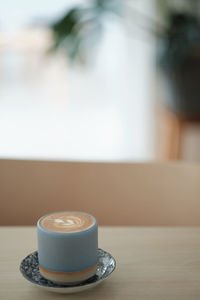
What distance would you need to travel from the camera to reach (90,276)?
532mm

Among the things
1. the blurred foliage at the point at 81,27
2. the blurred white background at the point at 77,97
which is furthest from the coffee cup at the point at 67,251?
the blurred white background at the point at 77,97

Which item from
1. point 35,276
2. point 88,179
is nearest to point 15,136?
point 88,179

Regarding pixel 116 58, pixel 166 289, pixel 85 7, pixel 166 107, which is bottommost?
pixel 166 289

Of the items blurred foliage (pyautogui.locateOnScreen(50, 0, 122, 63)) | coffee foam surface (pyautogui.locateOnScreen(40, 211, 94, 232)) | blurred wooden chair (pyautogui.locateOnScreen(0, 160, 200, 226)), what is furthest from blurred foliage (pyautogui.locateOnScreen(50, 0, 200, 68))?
coffee foam surface (pyautogui.locateOnScreen(40, 211, 94, 232))

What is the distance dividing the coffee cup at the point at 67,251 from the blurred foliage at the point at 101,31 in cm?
182

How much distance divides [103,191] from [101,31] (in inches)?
60.7

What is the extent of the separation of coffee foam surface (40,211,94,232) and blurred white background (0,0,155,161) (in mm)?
2007

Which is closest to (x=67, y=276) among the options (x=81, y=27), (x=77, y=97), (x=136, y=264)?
(x=136, y=264)

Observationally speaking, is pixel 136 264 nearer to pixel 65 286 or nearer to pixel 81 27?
pixel 65 286

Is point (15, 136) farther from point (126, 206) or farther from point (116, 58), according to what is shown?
point (126, 206)

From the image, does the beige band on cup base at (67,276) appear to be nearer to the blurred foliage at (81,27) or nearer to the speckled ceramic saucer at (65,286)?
the speckled ceramic saucer at (65,286)

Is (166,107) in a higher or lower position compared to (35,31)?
lower

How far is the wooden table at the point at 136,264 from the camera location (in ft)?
1.71

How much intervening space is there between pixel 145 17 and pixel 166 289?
7.14 feet
